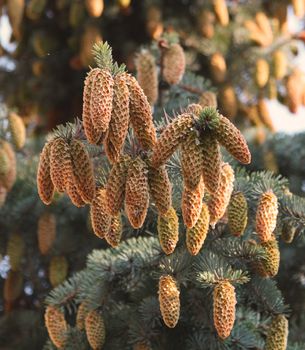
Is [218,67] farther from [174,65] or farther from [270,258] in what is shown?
[270,258]

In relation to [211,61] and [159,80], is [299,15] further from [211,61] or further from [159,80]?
[159,80]

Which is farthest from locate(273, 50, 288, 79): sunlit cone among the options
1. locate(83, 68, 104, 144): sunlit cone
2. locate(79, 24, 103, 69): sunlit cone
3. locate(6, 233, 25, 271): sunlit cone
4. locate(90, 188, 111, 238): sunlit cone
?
locate(83, 68, 104, 144): sunlit cone

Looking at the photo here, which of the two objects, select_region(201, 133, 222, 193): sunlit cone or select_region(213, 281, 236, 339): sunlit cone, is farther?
select_region(213, 281, 236, 339): sunlit cone

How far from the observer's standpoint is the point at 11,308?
2.39m

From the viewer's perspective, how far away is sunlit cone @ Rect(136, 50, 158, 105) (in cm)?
212

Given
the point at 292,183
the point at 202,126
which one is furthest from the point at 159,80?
the point at 202,126

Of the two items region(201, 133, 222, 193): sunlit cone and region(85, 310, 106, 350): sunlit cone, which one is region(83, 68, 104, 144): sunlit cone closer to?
region(201, 133, 222, 193): sunlit cone

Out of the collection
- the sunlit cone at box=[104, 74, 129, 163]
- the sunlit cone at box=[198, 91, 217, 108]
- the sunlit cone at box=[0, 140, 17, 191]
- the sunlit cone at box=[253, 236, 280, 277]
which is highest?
the sunlit cone at box=[198, 91, 217, 108]

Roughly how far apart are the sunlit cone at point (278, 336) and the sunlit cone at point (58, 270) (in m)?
0.75

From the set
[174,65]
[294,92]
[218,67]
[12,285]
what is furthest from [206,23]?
[12,285]

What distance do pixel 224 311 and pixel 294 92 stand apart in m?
1.73

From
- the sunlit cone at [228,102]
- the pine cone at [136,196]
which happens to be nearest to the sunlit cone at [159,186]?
the pine cone at [136,196]

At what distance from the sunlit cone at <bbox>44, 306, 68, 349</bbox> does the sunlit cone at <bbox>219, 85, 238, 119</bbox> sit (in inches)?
55.9

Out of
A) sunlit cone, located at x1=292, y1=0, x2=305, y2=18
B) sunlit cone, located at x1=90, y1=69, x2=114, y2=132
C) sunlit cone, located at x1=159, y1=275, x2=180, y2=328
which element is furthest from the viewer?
sunlit cone, located at x1=292, y1=0, x2=305, y2=18
